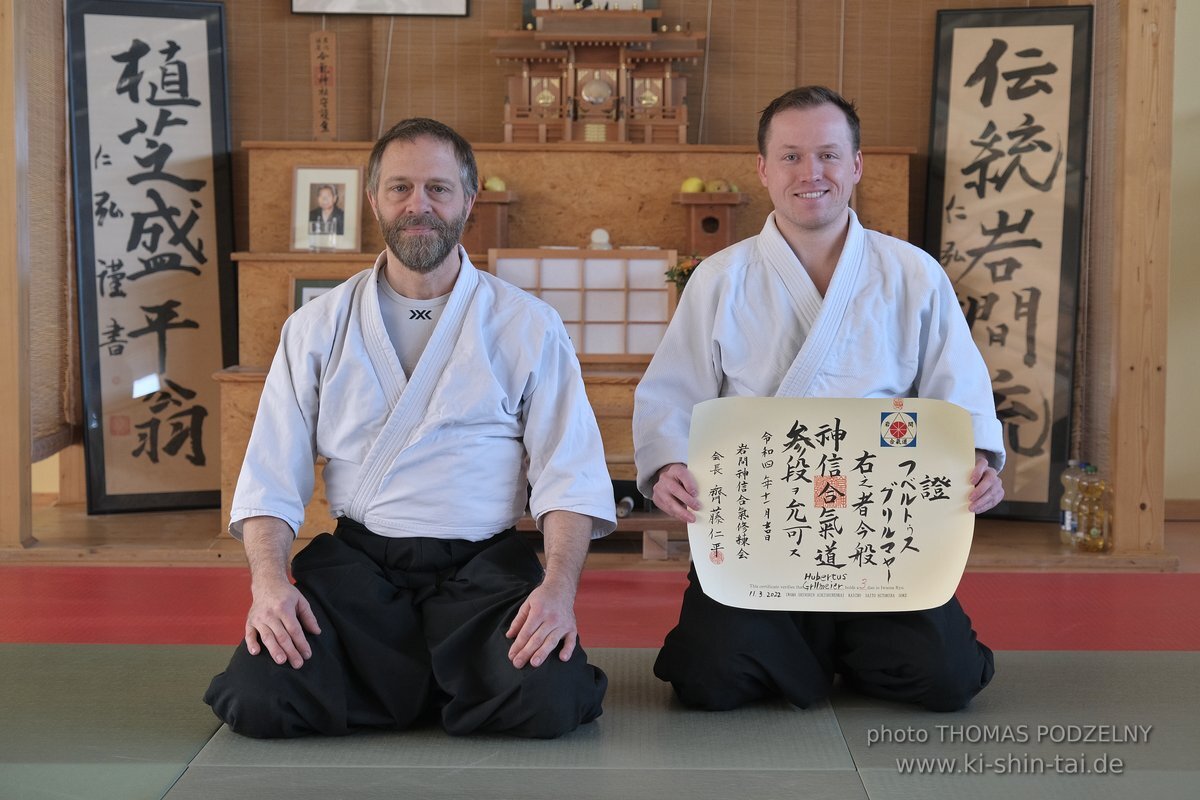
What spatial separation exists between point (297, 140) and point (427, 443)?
9.64 feet

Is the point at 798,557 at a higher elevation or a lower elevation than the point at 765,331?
lower

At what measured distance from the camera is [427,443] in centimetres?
243

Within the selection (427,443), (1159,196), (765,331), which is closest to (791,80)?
(1159,196)

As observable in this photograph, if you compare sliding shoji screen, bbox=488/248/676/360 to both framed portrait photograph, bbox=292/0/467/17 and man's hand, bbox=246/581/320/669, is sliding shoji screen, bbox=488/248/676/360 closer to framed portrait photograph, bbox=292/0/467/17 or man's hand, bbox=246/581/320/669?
framed portrait photograph, bbox=292/0/467/17

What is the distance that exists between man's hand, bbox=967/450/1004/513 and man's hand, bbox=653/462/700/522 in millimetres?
519

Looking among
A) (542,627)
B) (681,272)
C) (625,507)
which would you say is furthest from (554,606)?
(681,272)

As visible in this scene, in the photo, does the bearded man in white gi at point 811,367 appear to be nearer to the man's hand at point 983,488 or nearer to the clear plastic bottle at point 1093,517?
the man's hand at point 983,488

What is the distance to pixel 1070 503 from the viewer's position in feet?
14.0

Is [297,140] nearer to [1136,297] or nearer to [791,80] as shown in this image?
[791,80]

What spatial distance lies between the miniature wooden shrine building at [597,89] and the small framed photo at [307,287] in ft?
2.96

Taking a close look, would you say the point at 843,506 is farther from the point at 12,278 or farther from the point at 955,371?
the point at 12,278

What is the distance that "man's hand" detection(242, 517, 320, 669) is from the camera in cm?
222

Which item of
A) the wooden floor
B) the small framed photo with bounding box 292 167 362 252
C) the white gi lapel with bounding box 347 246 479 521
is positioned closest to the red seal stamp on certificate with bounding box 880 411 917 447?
the white gi lapel with bounding box 347 246 479 521

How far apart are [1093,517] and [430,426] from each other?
8.93 ft
